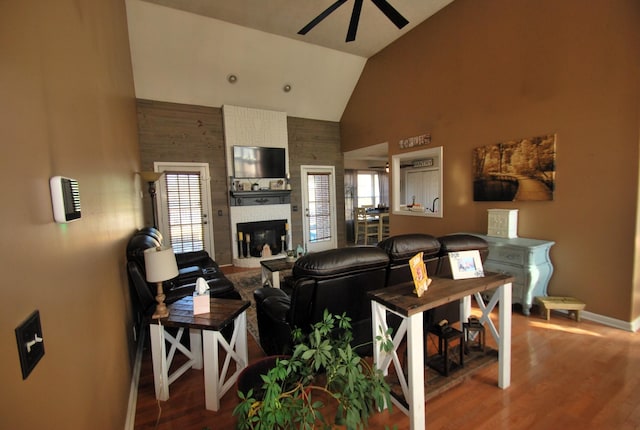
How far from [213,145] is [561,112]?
5562mm

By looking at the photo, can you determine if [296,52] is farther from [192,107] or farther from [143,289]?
[143,289]

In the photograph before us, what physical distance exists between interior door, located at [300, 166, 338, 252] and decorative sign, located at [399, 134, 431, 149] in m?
2.28

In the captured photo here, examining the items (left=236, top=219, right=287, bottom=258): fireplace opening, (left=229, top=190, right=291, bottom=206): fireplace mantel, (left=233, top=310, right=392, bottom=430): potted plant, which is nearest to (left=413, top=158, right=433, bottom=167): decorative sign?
(left=229, top=190, right=291, bottom=206): fireplace mantel

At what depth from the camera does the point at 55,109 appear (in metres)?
1.05

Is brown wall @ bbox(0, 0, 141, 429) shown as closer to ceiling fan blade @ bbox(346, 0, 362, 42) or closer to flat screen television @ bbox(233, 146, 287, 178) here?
ceiling fan blade @ bbox(346, 0, 362, 42)

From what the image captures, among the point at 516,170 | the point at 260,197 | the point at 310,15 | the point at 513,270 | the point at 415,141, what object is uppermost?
the point at 310,15

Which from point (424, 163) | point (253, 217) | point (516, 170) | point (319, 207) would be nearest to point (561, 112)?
point (516, 170)

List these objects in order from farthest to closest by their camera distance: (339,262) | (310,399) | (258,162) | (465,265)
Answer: (258,162) → (465,265) → (339,262) → (310,399)

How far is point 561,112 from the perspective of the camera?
3.13m

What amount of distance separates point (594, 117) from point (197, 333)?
4366 millimetres

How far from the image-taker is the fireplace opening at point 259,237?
19.4 feet

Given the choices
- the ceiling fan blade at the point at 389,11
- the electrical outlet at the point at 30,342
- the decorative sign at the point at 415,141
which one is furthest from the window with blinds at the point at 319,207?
the electrical outlet at the point at 30,342

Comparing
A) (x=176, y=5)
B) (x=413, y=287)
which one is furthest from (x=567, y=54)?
(x=176, y=5)

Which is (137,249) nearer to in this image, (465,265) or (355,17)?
(465,265)
